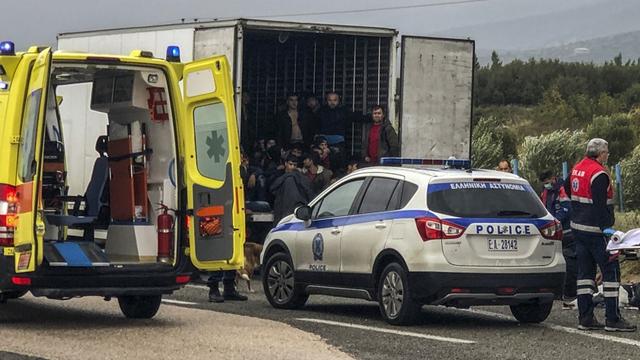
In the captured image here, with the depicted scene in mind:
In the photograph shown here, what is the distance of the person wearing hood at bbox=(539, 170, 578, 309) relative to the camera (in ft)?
53.6

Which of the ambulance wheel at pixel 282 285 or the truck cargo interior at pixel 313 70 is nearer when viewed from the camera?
the ambulance wheel at pixel 282 285

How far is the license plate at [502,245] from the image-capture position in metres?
13.0

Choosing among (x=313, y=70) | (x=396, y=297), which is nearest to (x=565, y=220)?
(x=396, y=297)

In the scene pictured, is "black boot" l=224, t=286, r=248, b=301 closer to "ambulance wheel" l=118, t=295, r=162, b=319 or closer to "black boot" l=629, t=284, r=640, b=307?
"ambulance wheel" l=118, t=295, r=162, b=319

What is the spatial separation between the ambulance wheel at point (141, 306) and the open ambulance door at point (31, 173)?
1952 mm

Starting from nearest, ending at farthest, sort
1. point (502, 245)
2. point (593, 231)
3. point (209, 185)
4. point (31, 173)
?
point (31, 173)
point (209, 185)
point (502, 245)
point (593, 231)

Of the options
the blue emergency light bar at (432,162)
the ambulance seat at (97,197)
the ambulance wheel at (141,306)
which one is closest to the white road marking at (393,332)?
the ambulance wheel at (141,306)

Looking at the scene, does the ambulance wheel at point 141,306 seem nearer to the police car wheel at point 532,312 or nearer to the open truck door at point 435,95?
the police car wheel at point 532,312

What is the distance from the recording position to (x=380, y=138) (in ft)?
65.0

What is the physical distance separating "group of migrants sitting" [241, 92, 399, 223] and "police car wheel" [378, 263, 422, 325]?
17.9 ft

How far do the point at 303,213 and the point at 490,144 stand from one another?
27309 mm

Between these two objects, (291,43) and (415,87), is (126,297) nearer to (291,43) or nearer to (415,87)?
(415,87)

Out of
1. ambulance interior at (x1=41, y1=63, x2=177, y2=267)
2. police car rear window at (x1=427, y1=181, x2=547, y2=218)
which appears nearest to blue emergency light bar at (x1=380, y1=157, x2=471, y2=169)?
police car rear window at (x1=427, y1=181, x2=547, y2=218)

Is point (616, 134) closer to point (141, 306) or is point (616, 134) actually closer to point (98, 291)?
point (141, 306)
